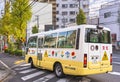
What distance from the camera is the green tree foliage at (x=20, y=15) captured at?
34.3 metres

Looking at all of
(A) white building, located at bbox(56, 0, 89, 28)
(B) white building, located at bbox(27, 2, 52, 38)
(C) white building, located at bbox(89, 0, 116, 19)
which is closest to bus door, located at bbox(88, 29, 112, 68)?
(C) white building, located at bbox(89, 0, 116, 19)

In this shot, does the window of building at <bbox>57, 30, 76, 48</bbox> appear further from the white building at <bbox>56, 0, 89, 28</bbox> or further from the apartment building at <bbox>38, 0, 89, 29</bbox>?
the white building at <bbox>56, 0, 89, 28</bbox>

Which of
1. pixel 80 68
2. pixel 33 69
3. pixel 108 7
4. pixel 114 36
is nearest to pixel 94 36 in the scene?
pixel 80 68

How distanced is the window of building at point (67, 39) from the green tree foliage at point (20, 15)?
21.3 m

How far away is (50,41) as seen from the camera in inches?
584

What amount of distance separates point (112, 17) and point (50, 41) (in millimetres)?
40579

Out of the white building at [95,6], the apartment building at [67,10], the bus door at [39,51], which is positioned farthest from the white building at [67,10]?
the bus door at [39,51]

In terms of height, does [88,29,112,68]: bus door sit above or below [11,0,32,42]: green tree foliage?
below

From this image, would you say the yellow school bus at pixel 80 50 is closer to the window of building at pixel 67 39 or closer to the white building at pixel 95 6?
the window of building at pixel 67 39

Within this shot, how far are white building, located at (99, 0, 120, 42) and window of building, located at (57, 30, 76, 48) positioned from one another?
127ft

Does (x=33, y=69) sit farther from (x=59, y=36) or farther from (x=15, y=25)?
(x=15, y=25)

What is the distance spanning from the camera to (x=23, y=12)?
34375 mm

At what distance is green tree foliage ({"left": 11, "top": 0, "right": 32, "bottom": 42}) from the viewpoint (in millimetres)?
34312

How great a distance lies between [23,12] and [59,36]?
21354mm
